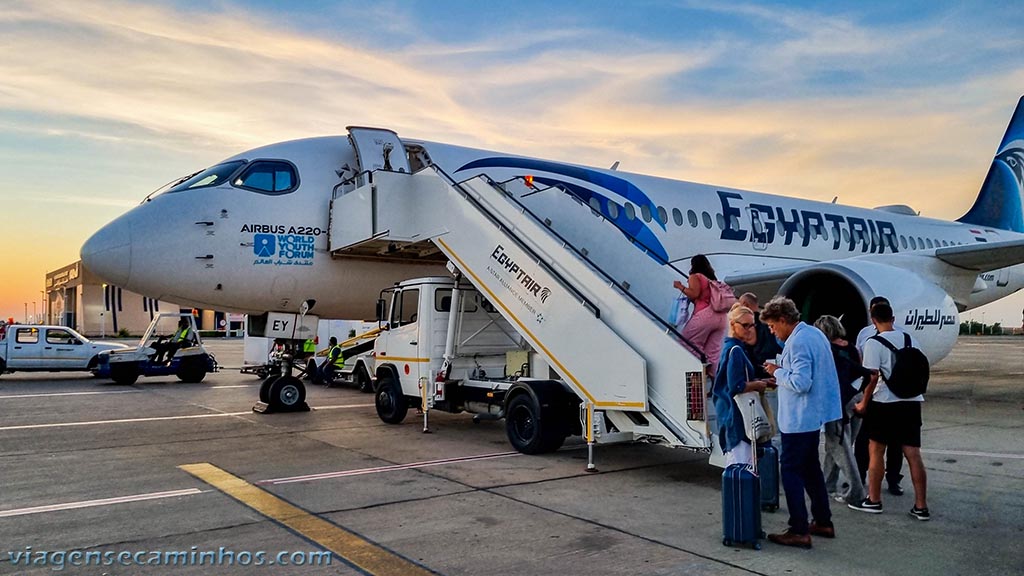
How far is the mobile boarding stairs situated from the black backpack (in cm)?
137

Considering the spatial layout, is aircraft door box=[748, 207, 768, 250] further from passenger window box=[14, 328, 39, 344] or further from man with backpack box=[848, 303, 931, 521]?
passenger window box=[14, 328, 39, 344]

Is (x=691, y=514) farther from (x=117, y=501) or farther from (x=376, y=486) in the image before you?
(x=117, y=501)

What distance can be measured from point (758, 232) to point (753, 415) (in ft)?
33.1

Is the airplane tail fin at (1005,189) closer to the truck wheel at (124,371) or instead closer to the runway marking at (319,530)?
the runway marking at (319,530)

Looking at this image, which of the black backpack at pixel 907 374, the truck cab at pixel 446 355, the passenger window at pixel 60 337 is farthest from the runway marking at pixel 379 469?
the passenger window at pixel 60 337

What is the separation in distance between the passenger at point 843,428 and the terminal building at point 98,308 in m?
55.2

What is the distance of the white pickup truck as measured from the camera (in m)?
19.5

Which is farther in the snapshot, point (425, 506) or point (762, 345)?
point (762, 345)

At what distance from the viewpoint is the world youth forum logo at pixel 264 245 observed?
32.2ft

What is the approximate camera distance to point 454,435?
9.15 m

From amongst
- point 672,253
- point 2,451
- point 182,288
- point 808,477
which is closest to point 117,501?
point 2,451

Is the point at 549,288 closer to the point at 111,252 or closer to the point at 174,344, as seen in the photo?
the point at 111,252

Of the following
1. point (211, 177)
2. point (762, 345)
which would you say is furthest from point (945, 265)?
point (211, 177)

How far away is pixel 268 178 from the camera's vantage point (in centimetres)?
1019
